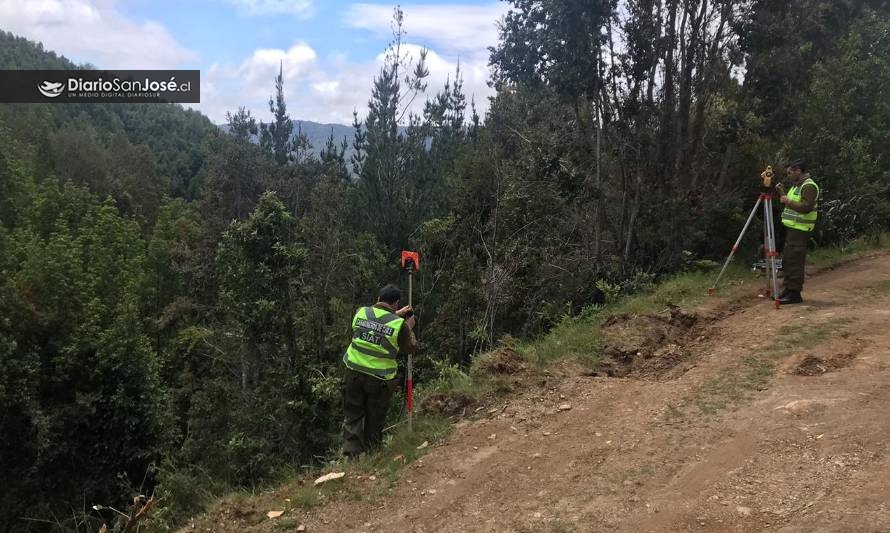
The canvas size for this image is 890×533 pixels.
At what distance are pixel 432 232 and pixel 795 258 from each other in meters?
10.4

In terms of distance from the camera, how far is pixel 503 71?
38.9 feet

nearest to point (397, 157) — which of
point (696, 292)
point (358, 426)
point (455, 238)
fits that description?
point (455, 238)

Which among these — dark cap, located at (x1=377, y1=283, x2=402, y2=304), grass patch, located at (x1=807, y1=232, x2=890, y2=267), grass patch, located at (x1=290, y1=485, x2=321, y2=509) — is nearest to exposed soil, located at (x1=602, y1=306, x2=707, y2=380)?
dark cap, located at (x1=377, y1=283, x2=402, y2=304)

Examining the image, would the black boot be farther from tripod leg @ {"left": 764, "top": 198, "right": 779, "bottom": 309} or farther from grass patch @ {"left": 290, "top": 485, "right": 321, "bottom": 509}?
grass patch @ {"left": 290, "top": 485, "right": 321, "bottom": 509}

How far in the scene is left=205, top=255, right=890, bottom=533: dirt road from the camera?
11.8 feet

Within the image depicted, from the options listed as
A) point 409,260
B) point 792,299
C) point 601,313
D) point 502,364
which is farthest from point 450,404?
point 792,299

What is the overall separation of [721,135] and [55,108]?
88.4m

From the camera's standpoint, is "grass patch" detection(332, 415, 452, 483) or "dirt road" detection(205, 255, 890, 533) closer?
"dirt road" detection(205, 255, 890, 533)

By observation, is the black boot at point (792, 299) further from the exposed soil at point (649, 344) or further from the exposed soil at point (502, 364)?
the exposed soil at point (502, 364)

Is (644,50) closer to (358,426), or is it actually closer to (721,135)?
(721,135)

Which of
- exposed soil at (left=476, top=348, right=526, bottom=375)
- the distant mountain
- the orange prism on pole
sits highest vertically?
the distant mountain

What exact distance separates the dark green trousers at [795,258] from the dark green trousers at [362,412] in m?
5.63

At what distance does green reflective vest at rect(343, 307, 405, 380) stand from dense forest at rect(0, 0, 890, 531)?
1.65 meters

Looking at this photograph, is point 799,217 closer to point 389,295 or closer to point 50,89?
point 389,295
